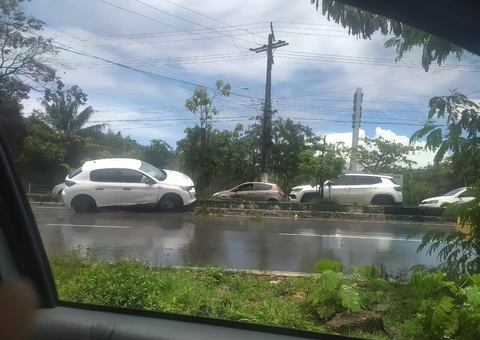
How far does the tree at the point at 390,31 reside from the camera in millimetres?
3467

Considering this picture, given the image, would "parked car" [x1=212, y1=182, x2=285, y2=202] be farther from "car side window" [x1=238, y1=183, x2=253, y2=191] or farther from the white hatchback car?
the white hatchback car

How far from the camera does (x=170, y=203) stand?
5.87m

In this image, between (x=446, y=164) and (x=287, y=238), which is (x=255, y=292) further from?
(x=287, y=238)

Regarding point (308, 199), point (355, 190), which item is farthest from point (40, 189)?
point (355, 190)

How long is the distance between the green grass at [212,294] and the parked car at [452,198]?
3.00 ft

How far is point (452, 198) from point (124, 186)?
3.84 meters

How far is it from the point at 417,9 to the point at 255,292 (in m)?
2.81

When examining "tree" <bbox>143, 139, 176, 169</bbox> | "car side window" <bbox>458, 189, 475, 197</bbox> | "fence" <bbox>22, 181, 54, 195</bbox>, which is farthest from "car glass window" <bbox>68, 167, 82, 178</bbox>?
"car side window" <bbox>458, 189, 475, 197</bbox>

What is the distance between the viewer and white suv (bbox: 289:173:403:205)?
5.91 metres

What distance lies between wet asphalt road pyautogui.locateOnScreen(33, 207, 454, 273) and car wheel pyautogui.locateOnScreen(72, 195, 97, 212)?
0.11 metres

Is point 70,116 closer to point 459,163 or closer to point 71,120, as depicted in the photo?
point 71,120

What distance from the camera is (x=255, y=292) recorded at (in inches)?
163

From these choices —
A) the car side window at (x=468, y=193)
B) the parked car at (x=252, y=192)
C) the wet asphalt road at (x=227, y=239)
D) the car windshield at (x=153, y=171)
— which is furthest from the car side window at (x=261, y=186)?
the car side window at (x=468, y=193)

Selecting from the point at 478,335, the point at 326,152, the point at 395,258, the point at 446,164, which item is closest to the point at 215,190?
the point at 326,152
